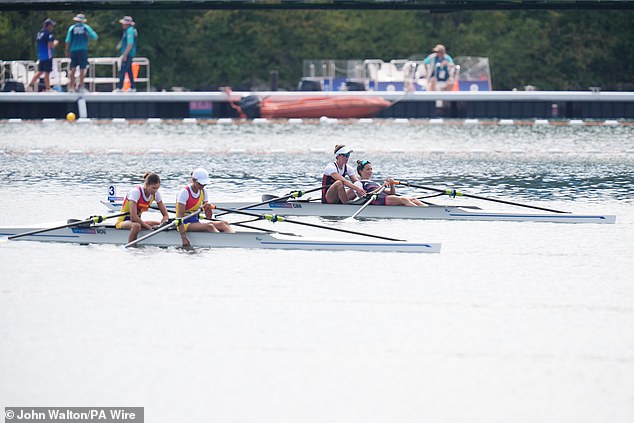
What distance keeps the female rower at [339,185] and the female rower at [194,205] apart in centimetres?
364

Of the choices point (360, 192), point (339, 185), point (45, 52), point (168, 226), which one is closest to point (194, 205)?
point (168, 226)

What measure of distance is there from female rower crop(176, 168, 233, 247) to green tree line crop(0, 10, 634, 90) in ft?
125

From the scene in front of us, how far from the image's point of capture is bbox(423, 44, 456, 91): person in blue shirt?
43875 mm

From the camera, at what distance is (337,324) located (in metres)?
14.5

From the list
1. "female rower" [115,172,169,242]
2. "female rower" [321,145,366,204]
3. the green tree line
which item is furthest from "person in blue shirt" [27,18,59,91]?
"female rower" [115,172,169,242]

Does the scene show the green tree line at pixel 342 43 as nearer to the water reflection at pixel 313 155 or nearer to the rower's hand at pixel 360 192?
the water reflection at pixel 313 155

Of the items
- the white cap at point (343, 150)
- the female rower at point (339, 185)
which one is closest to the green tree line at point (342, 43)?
the female rower at point (339, 185)

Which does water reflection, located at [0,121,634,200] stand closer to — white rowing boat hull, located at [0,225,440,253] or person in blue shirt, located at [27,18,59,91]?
person in blue shirt, located at [27,18,59,91]

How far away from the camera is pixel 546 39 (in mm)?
58844

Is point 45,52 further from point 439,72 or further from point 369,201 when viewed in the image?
point 369,201

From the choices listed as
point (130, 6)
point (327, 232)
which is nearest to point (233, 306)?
point (327, 232)

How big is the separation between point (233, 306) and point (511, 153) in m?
22.0

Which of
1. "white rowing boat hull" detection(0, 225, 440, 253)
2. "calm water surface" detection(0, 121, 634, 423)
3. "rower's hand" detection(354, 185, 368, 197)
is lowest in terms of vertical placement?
"calm water surface" detection(0, 121, 634, 423)

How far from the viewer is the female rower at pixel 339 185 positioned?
73.3 feet
